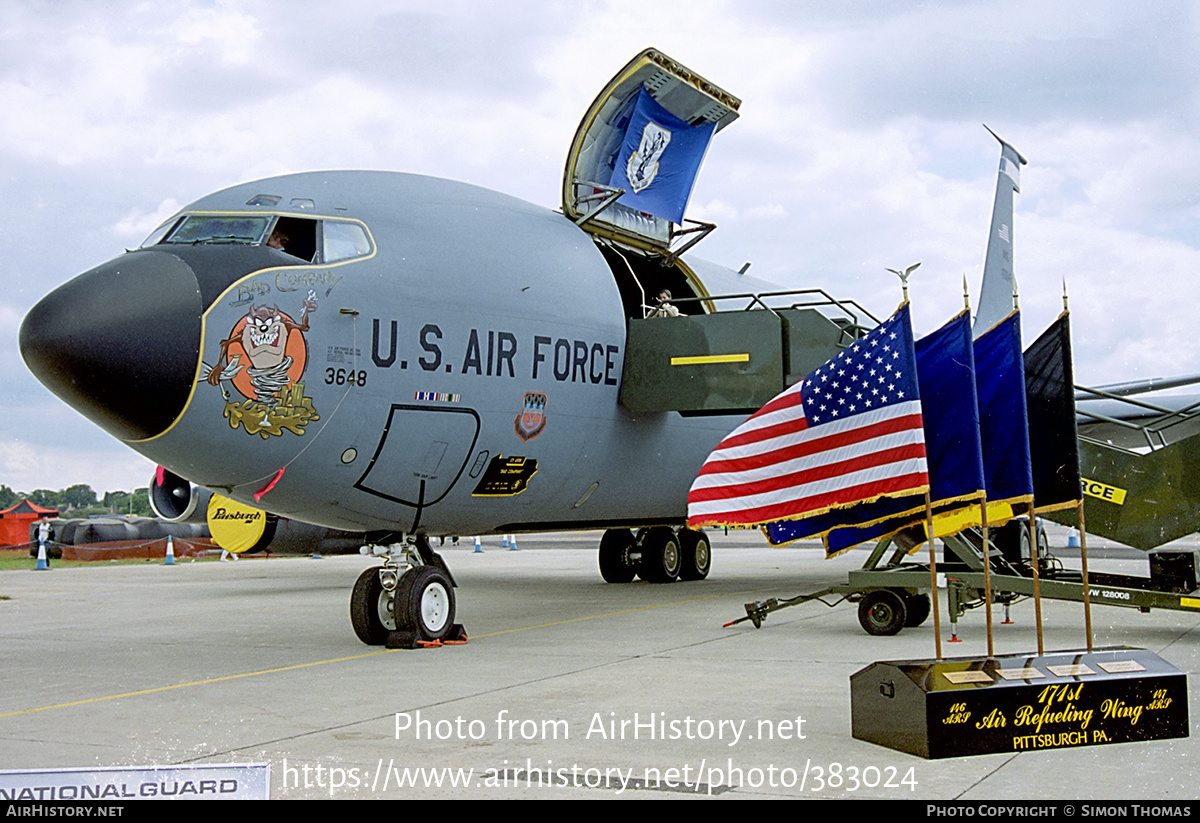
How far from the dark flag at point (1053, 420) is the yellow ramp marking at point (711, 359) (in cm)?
408

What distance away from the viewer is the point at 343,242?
1026cm

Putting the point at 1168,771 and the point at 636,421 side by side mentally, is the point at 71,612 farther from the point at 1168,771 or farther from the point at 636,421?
the point at 1168,771

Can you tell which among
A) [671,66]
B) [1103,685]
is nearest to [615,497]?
[671,66]

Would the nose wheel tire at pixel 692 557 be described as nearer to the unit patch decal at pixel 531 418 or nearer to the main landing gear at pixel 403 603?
the unit patch decal at pixel 531 418

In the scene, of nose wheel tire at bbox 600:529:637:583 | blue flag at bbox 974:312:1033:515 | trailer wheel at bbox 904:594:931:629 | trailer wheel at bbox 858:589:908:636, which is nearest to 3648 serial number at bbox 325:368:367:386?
blue flag at bbox 974:312:1033:515

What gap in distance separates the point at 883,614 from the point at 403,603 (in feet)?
16.2

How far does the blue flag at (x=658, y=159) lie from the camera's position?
13953mm

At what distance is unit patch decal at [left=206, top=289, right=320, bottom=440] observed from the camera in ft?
30.3

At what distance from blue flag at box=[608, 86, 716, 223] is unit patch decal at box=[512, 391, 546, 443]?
3.76 meters

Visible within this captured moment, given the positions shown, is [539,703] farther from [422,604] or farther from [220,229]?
[220,229]

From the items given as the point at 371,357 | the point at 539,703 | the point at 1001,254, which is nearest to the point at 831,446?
the point at 539,703

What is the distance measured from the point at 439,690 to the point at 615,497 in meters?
6.15

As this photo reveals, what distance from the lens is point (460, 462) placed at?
10930mm

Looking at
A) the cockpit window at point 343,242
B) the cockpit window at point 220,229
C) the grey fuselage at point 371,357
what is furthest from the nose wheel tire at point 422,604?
the cockpit window at point 220,229
